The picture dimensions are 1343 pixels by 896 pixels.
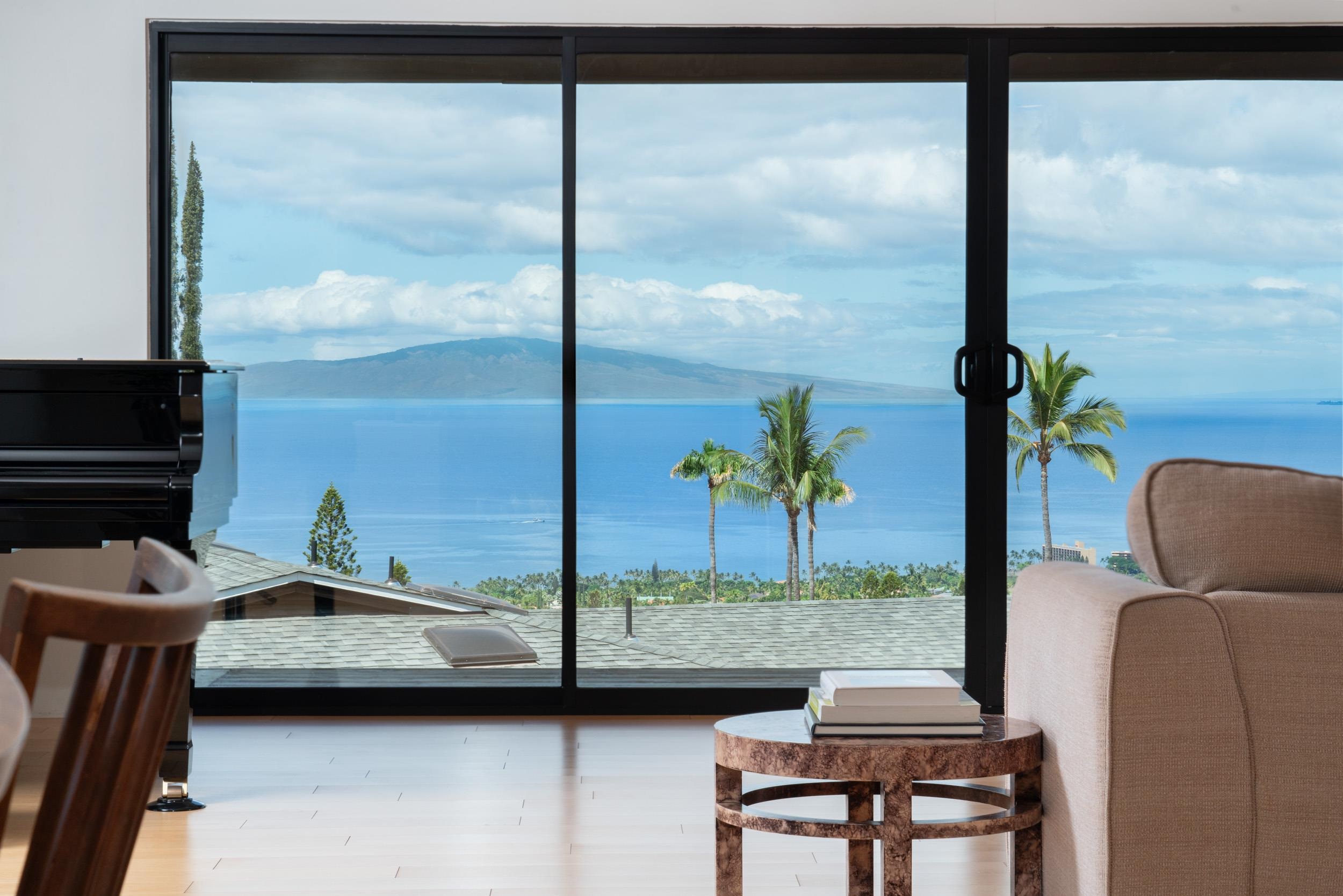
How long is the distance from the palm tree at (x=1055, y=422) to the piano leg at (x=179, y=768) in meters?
2.90

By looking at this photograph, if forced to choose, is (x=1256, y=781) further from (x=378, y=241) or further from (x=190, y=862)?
(x=378, y=241)

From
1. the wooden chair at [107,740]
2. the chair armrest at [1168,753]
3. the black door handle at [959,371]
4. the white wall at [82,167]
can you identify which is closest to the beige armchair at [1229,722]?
the chair armrest at [1168,753]

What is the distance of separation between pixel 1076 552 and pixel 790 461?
112 centimetres

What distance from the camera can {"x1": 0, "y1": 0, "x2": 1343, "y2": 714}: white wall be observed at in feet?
13.7


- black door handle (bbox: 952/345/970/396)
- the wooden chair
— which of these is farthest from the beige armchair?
black door handle (bbox: 952/345/970/396)

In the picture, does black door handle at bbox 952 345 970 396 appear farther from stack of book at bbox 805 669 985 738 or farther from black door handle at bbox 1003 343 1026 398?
stack of book at bbox 805 669 985 738

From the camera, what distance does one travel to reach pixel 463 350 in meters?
4.42

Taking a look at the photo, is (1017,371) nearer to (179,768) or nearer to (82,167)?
(179,768)

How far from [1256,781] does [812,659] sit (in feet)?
8.81

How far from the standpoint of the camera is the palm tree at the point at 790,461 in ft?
14.7

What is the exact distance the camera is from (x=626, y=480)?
4.47m

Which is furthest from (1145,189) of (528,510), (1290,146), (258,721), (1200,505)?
(258,721)

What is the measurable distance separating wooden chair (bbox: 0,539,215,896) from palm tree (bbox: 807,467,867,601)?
12.0 ft

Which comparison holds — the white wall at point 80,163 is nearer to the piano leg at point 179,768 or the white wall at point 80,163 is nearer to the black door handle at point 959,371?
the piano leg at point 179,768
